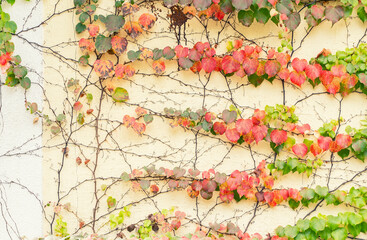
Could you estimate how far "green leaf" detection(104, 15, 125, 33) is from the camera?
2.58 m

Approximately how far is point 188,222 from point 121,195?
47cm

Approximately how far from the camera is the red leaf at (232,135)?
261 cm

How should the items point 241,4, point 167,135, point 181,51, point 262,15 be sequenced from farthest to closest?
point 167,135 < point 181,51 < point 262,15 < point 241,4

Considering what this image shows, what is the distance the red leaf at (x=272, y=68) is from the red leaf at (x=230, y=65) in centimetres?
18

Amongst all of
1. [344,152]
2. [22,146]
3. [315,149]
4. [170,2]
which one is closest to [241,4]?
[170,2]

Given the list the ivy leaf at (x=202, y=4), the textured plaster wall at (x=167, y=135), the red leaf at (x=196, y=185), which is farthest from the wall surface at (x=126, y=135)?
the ivy leaf at (x=202, y=4)

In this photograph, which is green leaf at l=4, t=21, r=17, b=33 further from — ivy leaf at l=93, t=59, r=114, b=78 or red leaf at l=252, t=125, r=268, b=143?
red leaf at l=252, t=125, r=268, b=143

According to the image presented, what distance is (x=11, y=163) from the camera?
2.77m

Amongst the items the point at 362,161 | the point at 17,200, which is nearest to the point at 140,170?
the point at 17,200

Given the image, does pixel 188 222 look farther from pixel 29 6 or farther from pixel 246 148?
pixel 29 6

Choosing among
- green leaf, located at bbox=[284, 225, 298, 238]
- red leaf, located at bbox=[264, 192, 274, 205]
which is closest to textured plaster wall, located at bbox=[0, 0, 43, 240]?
red leaf, located at bbox=[264, 192, 274, 205]

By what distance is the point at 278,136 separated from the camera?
102 inches

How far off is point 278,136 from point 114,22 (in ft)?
4.06

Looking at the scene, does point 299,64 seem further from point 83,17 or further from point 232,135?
point 83,17
